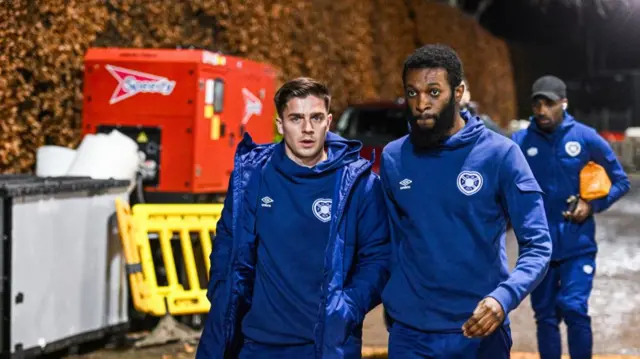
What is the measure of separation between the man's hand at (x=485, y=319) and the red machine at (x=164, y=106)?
5960mm

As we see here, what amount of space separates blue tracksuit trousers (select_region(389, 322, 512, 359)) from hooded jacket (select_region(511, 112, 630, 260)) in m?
3.01

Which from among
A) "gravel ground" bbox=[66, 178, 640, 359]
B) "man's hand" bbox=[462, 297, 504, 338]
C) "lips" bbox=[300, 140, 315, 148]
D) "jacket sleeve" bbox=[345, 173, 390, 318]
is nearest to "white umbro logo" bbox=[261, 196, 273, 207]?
Answer: "lips" bbox=[300, 140, 315, 148]

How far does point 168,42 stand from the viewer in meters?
11.5

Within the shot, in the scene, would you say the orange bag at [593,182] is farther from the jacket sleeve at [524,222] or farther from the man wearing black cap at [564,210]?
the jacket sleeve at [524,222]

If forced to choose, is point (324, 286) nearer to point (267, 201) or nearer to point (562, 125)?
point (267, 201)

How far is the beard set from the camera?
4125 millimetres

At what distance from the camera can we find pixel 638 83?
44.9 m

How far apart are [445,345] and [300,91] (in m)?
1.16

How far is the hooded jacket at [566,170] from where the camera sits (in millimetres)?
7105

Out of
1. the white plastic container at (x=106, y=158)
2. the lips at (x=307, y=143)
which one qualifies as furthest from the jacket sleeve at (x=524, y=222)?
the white plastic container at (x=106, y=158)

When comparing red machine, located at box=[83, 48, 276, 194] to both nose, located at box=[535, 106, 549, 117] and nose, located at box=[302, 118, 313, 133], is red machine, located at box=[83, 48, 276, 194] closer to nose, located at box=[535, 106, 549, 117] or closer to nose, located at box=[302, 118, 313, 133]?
nose, located at box=[535, 106, 549, 117]

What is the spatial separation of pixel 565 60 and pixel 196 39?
4068cm

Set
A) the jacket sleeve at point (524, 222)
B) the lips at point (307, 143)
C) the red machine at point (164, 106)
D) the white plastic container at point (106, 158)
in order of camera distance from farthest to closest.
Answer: the red machine at point (164, 106), the white plastic container at point (106, 158), the lips at point (307, 143), the jacket sleeve at point (524, 222)

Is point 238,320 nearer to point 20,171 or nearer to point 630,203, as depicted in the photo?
point 20,171
